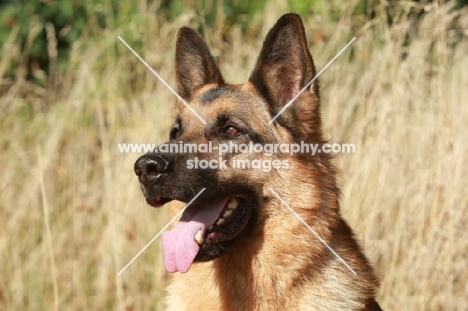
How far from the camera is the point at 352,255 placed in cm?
343

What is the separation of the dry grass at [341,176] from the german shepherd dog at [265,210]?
43.4 inches

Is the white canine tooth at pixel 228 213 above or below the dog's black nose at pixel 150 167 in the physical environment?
below

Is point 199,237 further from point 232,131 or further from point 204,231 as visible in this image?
point 232,131

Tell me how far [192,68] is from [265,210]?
1.18 metres

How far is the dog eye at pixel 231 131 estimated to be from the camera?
3.52 metres

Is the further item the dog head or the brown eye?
the brown eye

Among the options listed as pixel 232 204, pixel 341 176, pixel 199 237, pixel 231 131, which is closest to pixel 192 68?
pixel 231 131

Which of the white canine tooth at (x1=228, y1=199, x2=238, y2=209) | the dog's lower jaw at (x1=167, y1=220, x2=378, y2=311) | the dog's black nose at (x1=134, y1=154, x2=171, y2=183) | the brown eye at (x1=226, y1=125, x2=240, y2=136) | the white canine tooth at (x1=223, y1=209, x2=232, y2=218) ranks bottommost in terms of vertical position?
the dog's lower jaw at (x1=167, y1=220, x2=378, y2=311)

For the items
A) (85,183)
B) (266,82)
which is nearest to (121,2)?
(85,183)

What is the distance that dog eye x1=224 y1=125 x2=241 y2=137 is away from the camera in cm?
352

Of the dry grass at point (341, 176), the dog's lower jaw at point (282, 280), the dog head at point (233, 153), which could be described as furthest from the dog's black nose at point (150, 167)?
the dry grass at point (341, 176)

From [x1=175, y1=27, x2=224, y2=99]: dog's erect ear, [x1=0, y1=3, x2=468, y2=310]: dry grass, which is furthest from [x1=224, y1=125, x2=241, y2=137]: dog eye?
[x1=0, y1=3, x2=468, y2=310]: dry grass

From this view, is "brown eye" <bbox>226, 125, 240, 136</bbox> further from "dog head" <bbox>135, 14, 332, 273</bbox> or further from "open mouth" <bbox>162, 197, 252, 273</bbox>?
"open mouth" <bbox>162, 197, 252, 273</bbox>

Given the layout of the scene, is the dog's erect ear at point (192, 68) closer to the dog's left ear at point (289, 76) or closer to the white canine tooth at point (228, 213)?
the dog's left ear at point (289, 76)
